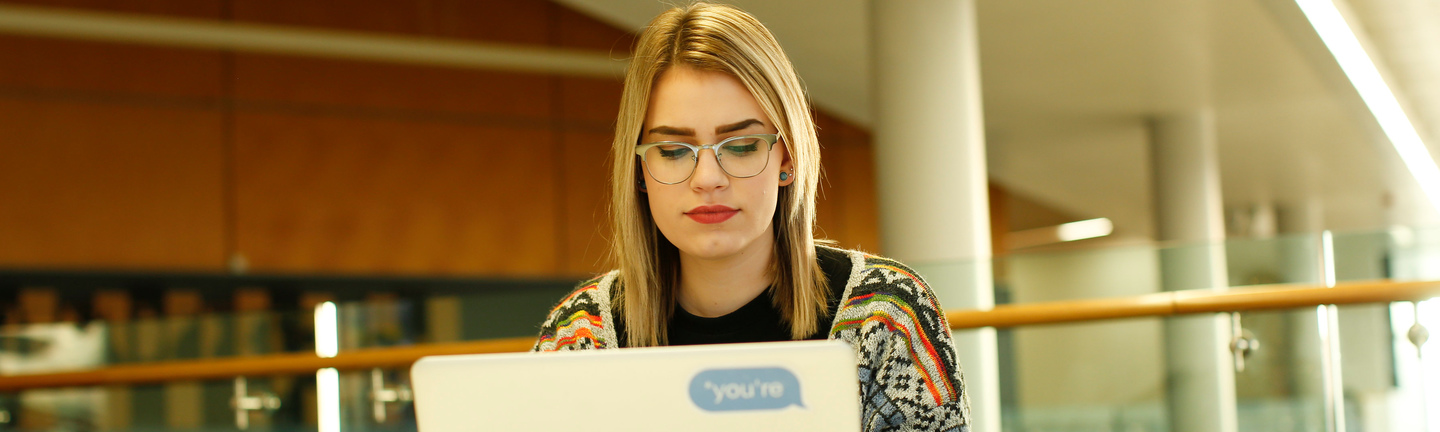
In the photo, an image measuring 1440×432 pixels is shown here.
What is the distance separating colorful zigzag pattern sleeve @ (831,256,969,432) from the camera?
1.09m

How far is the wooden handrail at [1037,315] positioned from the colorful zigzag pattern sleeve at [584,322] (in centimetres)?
182

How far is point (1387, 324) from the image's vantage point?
2.80 m

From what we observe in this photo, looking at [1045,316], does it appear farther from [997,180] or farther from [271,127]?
[997,180]

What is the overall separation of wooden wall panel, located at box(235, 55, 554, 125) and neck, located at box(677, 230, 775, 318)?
6.84 meters

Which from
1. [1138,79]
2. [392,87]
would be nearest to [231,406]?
[392,87]

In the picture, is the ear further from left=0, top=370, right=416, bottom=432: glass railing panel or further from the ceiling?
the ceiling

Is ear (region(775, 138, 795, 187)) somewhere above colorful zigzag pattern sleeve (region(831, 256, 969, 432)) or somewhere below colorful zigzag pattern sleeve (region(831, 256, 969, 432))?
above

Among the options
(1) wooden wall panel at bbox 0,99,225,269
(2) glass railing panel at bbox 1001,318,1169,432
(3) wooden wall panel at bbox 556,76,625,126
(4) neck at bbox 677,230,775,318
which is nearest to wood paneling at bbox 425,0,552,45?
(3) wooden wall panel at bbox 556,76,625,126

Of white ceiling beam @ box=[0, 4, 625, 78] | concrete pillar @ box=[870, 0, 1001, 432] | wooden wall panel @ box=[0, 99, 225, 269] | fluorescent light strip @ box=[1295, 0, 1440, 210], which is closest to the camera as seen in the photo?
concrete pillar @ box=[870, 0, 1001, 432]

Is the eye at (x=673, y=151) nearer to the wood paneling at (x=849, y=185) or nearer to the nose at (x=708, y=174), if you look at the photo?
the nose at (x=708, y=174)

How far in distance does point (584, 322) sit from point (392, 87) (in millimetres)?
6955

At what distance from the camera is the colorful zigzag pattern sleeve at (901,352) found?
3.57 ft

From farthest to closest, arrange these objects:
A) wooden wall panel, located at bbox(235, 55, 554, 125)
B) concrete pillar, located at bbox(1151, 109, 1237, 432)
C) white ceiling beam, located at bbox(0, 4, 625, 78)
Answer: wooden wall panel, located at bbox(235, 55, 554, 125) < white ceiling beam, located at bbox(0, 4, 625, 78) < concrete pillar, located at bbox(1151, 109, 1237, 432)

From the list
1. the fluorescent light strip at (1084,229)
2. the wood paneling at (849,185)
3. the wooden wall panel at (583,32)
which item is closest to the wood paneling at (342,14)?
the wooden wall panel at (583,32)
